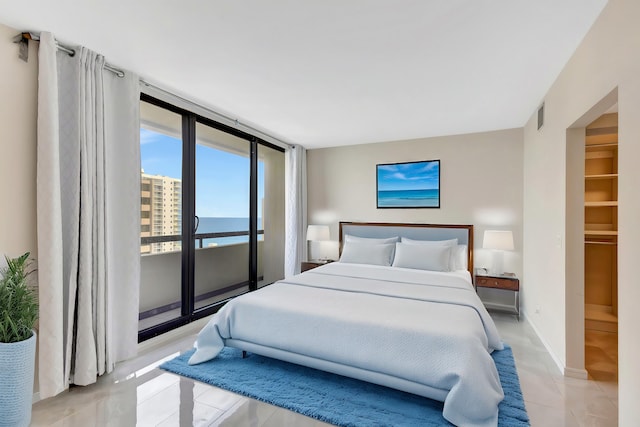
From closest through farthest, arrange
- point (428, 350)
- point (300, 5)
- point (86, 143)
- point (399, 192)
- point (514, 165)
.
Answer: point (300, 5) < point (428, 350) < point (86, 143) < point (514, 165) < point (399, 192)

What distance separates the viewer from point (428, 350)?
6.37 ft

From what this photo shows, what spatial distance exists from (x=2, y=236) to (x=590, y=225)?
557 cm

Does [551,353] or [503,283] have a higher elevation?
[503,283]

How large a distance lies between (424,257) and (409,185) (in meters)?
1.27

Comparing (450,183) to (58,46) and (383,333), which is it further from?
(58,46)

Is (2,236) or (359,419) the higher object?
(2,236)

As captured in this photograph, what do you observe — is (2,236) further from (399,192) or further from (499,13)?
(399,192)

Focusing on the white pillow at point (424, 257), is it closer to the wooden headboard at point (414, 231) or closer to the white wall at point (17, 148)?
the wooden headboard at point (414, 231)

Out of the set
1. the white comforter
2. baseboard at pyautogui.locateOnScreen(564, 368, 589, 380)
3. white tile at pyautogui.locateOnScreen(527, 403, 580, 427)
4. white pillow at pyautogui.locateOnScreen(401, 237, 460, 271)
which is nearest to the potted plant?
the white comforter

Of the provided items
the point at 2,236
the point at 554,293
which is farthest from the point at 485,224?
the point at 2,236

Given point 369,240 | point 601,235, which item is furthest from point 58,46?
point 601,235

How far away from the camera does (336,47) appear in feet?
7.23

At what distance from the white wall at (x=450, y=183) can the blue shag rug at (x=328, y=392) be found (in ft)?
6.90

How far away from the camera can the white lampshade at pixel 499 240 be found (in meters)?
3.78
